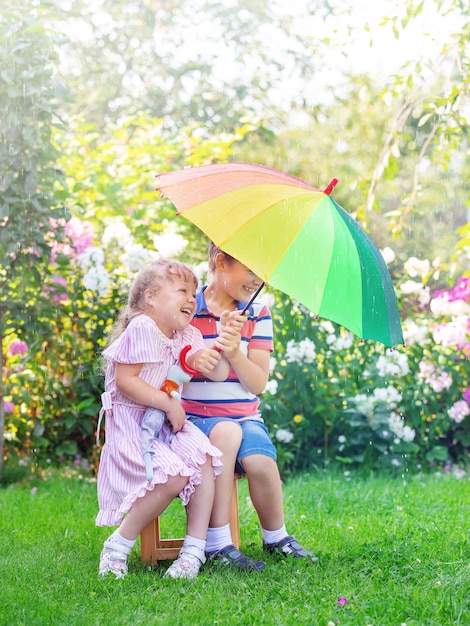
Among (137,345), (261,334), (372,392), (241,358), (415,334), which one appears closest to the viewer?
(137,345)

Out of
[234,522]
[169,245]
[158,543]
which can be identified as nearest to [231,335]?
[234,522]

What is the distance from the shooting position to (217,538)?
2801mm

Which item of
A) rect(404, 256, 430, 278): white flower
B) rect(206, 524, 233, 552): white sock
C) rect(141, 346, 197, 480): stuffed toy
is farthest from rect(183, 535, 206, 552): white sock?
rect(404, 256, 430, 278): white flower

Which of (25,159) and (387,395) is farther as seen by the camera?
(387,395)

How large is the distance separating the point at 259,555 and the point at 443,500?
1314mm

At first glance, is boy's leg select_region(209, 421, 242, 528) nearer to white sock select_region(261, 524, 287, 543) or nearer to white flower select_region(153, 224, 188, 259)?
white sock select_region(261, 524, 287, 543)

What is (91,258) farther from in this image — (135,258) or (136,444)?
(136,444)

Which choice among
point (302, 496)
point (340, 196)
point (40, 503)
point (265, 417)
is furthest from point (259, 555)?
point (340, 196)

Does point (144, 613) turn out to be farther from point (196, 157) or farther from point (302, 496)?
point (196, 157)

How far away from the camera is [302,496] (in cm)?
407

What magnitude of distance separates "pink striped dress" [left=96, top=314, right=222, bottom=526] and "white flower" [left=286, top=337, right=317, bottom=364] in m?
1.85

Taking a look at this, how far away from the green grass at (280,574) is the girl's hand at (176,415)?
1.57ft

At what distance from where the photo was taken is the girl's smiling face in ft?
9.34

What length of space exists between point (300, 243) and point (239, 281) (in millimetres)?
497
